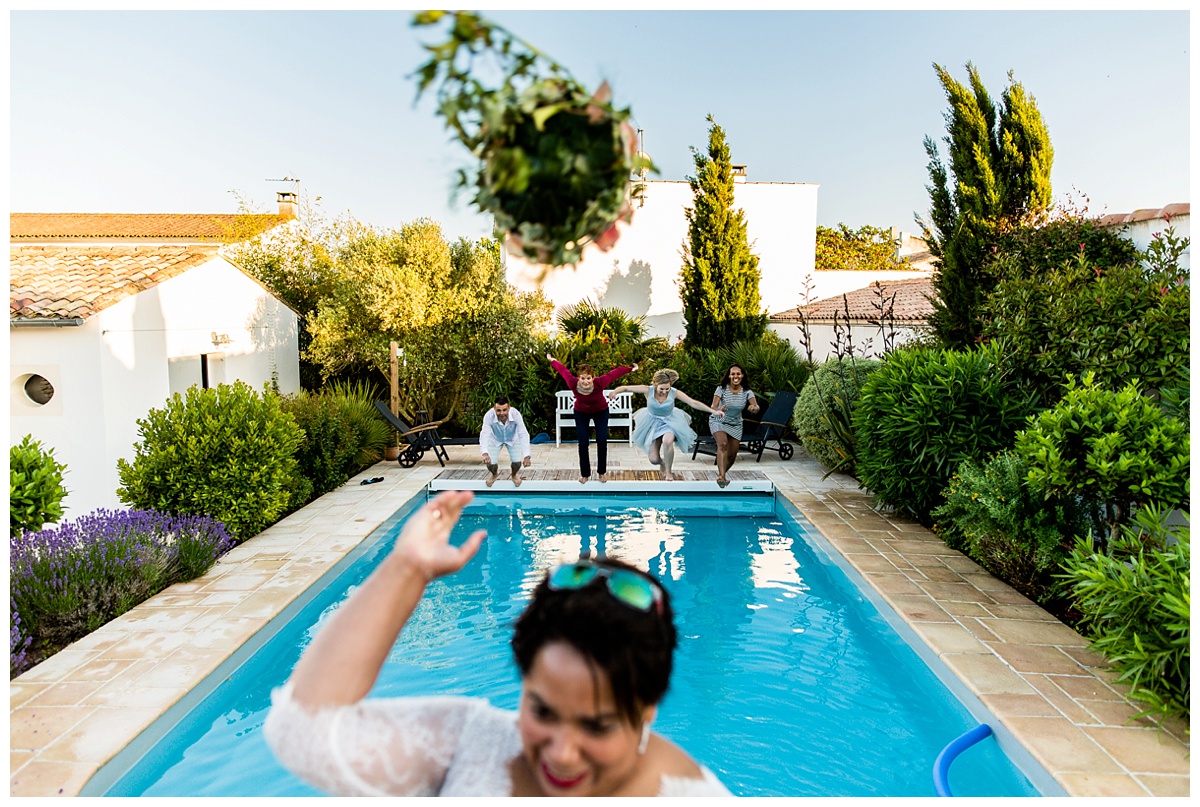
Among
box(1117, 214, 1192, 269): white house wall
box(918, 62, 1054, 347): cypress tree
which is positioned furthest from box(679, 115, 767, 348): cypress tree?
box(1117, 214, 1192, 269): white house wall

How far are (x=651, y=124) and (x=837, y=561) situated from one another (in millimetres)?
5756

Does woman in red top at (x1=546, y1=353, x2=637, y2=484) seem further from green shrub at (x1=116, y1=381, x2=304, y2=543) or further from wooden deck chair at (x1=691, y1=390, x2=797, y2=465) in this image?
green shrub at (x1=116, y1=381, x2=304, y2=543)

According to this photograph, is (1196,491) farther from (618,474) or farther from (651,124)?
(618,474)

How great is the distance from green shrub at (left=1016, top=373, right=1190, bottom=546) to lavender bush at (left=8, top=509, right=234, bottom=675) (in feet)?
21.8

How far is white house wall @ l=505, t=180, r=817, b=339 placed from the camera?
2214cm

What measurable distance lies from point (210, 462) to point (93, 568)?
7.15 feet

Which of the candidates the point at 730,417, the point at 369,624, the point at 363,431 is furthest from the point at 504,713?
the point at 363,431

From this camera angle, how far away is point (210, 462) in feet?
26.8

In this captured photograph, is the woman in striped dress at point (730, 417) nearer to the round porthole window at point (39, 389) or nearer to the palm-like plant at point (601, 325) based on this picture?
the palm-like plant at point (601, 325)

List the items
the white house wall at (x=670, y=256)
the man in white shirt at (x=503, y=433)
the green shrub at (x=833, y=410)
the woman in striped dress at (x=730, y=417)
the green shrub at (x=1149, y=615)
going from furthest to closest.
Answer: the white house wall at (x=670, y=256)
the green shrub at (x=833, y=410)
the man in white shirt at (x=503, y=433)
the woman in striped dress at (x=730, y=417)
the green shrub at (x=1149, y=615)

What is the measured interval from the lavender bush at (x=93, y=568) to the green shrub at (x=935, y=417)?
6.65m

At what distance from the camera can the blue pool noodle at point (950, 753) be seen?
4160mm

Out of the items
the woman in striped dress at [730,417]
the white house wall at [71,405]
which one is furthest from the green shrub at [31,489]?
the woman in striped dress at [730,417]
